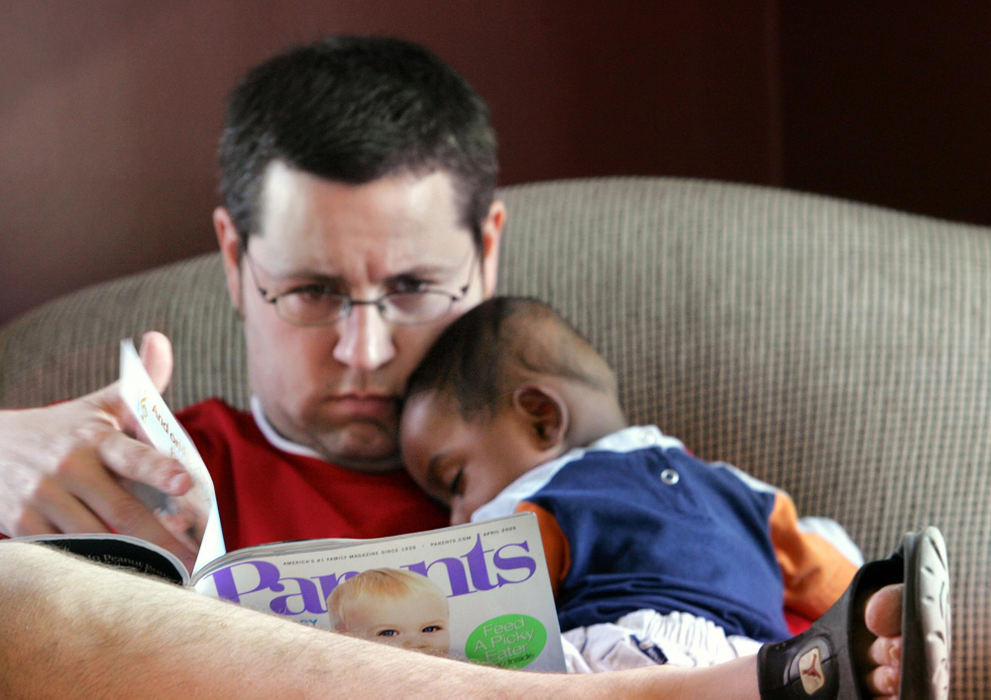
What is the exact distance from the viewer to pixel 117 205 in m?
1.89

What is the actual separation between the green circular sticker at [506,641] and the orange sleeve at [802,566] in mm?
502

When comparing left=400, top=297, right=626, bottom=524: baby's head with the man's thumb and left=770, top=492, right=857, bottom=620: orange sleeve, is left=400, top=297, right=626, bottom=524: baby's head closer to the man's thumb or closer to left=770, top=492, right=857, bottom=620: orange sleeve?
left=770, top=492, right=857, bottom=620: orange sleeve

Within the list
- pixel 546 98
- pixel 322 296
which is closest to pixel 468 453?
pixel 322 296

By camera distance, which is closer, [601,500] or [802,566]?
[601,500]

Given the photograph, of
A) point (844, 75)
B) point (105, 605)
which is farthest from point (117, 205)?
point (844, 75)

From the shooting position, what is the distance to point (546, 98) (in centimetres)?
223

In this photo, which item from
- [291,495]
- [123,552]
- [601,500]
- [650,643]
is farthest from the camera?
[291,495]

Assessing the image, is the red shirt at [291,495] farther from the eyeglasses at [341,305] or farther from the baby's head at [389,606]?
the baby's head at [389,606]

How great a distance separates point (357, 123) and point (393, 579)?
700mm

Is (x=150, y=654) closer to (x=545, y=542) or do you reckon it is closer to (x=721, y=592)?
(x=545, y=542)

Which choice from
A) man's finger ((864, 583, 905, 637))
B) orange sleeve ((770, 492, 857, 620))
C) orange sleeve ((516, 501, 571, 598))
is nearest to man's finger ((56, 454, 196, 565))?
orange sleeve ((516, 501, 571, 598))

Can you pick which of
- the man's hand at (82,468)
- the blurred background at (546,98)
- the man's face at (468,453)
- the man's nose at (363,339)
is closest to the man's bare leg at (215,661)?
the man's hand at (82,468)

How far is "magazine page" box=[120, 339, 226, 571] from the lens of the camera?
892 mm

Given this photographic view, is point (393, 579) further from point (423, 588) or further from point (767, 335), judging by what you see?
point (767, 335)
